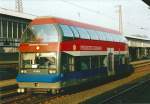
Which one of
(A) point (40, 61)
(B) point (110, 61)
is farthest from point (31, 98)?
(B) point (110, 61)

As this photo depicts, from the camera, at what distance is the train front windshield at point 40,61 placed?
1670 cm

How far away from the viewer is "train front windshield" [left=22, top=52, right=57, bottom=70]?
658 inches

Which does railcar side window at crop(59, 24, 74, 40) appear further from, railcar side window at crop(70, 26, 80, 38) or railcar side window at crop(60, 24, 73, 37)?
railcar side window at crop(70, 26, 80, 38)

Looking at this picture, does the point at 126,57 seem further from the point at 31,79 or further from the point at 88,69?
the point at 31,79

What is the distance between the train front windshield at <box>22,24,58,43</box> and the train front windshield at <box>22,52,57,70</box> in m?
0.63

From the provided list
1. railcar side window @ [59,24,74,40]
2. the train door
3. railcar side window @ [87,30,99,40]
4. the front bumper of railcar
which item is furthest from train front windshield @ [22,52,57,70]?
the train door

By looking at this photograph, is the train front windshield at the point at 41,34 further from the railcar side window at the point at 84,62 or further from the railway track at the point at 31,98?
the railcar side window at the point at 84,62

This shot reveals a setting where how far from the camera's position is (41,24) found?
17.6 m

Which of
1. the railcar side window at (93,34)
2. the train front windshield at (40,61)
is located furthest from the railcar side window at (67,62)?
the railcar side window at (93,34)

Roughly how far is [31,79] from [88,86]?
21.6 ft

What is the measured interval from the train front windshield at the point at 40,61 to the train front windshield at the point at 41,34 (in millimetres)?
627

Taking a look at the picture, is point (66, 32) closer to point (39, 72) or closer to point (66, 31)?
point (66, 31)

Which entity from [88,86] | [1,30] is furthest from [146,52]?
[88,86]

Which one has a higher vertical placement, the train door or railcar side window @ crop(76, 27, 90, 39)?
railcar side window @ crop(76, 27, 90, 39)
